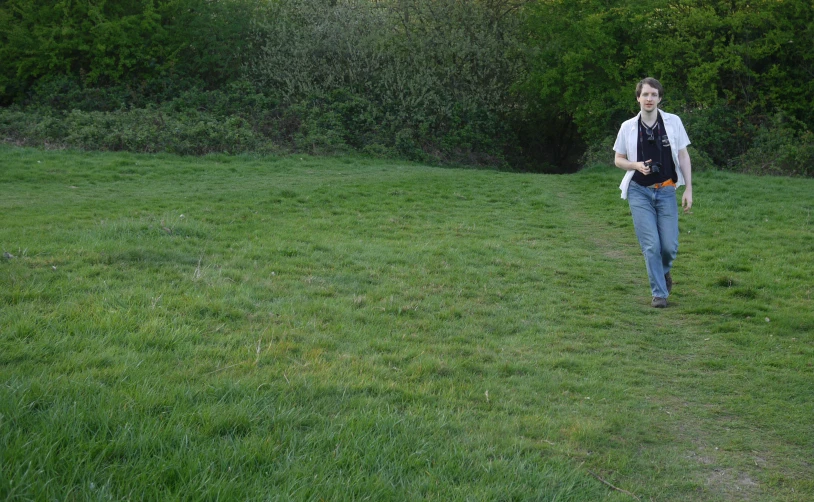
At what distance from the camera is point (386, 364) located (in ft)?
16.7

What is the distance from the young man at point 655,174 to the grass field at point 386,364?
24.9 inches

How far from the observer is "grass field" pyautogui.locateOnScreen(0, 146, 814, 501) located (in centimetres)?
323

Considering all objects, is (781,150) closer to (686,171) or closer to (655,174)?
(686,171)

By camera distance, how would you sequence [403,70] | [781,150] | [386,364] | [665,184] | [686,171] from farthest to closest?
1. [403,70]
2. [781,150]
3. [665,184]
4. [686,171]
5. [386,364]

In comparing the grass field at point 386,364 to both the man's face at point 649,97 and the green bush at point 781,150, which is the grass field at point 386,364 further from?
the green bush at point 781,150

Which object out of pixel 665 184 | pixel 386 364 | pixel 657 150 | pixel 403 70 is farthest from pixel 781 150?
pixel 386 364

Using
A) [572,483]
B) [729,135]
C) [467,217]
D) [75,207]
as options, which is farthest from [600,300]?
[729,135]

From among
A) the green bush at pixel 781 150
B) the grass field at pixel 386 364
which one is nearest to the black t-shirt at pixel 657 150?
the grass field at pixel 386 364

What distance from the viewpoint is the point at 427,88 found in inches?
1187

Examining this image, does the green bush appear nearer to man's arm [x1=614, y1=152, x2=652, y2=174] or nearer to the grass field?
the grass field

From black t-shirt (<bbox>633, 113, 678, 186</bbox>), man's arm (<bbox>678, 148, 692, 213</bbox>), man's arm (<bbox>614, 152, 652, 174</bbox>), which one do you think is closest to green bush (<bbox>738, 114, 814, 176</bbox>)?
man's arm (<bbox>678, 148, 692, 213</bbox>)

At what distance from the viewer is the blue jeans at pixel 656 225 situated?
7.76 m

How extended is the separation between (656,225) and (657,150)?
0.85 metres

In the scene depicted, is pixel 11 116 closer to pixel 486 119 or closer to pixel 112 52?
pixel 112 52
